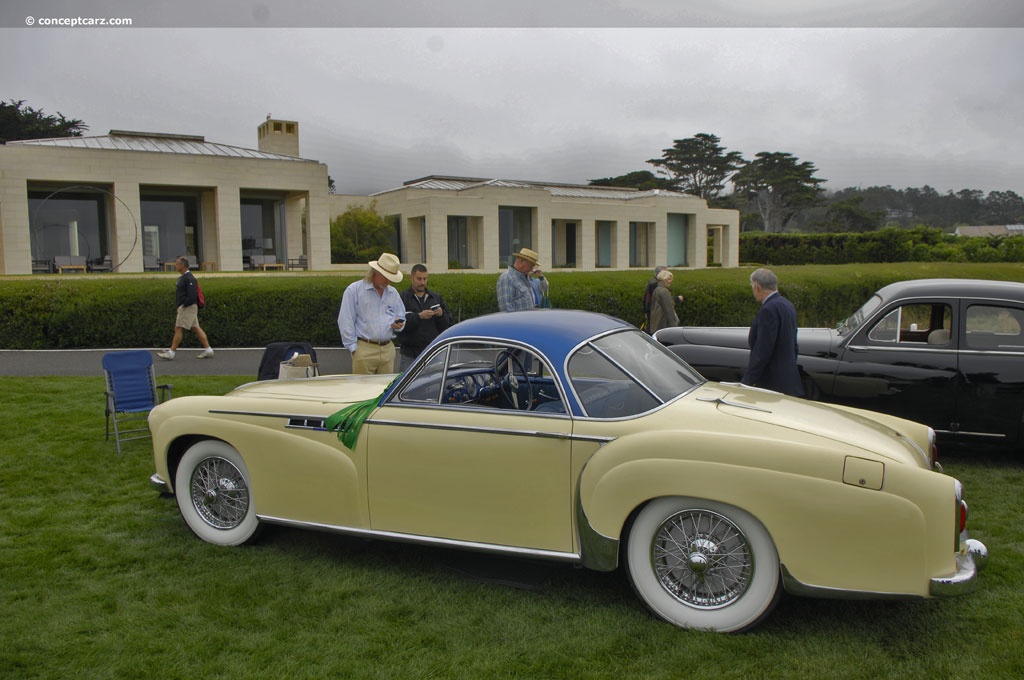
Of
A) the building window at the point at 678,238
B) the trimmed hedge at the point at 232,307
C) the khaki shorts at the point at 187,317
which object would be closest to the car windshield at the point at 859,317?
the trimmed hedge at the point at 232,307

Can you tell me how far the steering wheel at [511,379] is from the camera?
454 cm

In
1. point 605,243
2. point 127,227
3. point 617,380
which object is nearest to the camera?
point 617,380

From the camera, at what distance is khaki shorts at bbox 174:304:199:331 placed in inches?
497

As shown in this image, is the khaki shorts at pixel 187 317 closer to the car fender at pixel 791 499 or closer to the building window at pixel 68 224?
the car fender at pixel 791 499

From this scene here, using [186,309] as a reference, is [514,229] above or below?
above

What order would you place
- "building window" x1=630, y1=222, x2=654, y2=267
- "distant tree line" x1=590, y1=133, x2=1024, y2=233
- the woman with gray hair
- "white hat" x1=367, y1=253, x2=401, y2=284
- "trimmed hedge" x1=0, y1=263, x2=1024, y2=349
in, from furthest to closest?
"distant tree line" x1=590, y1=133, x2=1024, y2=233 < "building window" x1=630, y1=222, x2=654, y2=267 < "trimmed hedge" x1=0, y1=263, x2=1024, y2=349 < the woman with gray hair < "white hat" x1=367, y1=253, x2=401, y2=284

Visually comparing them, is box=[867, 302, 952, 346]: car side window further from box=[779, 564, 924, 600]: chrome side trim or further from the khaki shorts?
the khaki shorts

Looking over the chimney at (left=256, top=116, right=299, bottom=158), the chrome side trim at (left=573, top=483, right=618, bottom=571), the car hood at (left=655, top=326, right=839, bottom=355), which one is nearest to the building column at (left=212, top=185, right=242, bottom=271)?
the chimney at (left=256, top=116, right=299, bottom=158)

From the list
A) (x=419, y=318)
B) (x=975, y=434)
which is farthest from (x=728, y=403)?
(x=419, y=318)

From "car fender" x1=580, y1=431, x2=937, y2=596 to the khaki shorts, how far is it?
10.8 m

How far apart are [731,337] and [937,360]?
1928 millimetres

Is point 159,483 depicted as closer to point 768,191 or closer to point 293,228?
point 293,228

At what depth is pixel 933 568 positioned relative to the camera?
3.35 metres

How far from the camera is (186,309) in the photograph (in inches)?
499
